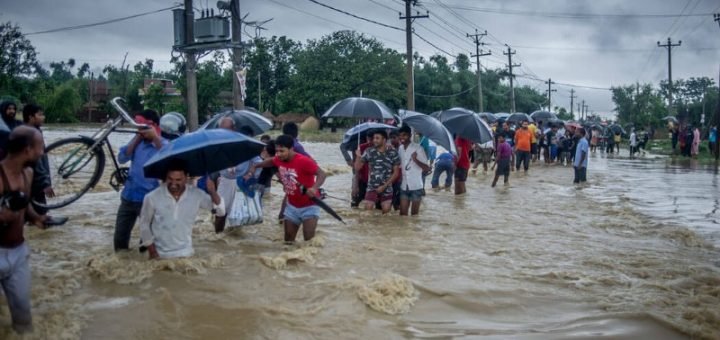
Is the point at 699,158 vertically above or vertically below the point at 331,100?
below

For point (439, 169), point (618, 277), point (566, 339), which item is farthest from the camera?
point (439, 169)

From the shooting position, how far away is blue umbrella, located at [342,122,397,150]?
10392 millimetres

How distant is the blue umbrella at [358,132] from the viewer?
1039 cm

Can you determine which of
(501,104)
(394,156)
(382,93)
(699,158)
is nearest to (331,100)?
(382,93)

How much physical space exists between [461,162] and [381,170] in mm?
4092

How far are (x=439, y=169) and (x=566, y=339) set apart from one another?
891 centimetres

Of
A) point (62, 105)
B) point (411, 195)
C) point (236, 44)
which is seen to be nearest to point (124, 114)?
point (411, 195)

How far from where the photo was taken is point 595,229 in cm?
979

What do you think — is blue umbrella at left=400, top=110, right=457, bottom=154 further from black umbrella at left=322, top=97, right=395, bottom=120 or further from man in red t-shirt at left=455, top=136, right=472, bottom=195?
man in red t-shirt at left=455, top=136, right=472, bottom=195

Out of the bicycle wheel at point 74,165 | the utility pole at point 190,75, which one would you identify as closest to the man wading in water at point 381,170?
the bicycle wheel at point 74,165

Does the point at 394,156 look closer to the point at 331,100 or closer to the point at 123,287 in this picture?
the point at 123,287

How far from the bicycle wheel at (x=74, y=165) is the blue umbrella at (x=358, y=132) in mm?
4585

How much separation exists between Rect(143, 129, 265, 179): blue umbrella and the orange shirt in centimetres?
1352

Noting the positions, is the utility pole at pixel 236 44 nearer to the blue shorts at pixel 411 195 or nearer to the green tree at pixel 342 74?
the blue shorts at pixel 411 195
